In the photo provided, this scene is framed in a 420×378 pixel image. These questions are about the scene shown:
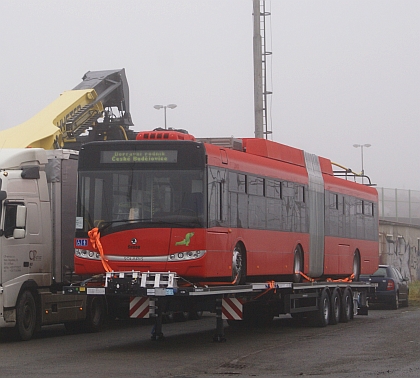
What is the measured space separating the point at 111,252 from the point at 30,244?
2.93 meters

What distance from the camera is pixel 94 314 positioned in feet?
68.0

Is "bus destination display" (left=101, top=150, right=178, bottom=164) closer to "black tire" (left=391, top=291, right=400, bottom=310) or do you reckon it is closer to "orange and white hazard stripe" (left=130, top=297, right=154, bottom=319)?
"orange and white hazard stripe" (left=130, top=297, right=154, bottom=319)

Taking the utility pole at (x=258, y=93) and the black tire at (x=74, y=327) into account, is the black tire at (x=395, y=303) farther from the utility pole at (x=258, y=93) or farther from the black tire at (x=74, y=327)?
the black tire at (x=74, y=327)

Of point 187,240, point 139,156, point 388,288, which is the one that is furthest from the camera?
point 388,288

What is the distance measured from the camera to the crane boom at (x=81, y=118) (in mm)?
29250

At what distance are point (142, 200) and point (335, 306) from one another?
9.04 metres

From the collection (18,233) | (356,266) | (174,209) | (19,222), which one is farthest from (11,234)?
(356,266)

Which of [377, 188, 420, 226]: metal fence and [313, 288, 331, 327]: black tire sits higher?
[377, 188, 420, 226]: metal fence

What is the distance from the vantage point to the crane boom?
29250mm

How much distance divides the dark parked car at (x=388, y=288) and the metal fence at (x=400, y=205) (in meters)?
30.4

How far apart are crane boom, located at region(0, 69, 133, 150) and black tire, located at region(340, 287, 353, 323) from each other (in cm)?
1021

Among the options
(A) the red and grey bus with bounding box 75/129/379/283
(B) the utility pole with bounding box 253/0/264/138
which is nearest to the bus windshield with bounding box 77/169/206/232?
(A) the red and grey bus with bounding box 75/129/379/283

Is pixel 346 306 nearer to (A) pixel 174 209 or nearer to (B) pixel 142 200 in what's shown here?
(A) pixel 174 209

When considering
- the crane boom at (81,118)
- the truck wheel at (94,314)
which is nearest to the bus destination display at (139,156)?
the truck wheel at (94,314)
